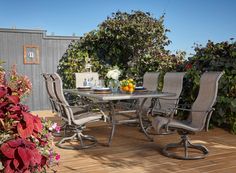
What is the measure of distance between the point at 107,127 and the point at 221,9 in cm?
579

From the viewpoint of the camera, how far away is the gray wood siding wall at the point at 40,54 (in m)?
9.08

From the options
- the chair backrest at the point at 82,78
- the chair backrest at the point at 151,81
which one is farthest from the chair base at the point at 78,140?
the chair backrest at the point at 82,78

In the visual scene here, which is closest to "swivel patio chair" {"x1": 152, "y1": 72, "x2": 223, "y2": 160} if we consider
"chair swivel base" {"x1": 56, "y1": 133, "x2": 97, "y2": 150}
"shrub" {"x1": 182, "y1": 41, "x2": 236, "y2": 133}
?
"chair swivel base" {"x1": 56, "y1": 133, "x2": 97, "y2": 150}

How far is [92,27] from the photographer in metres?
9.54

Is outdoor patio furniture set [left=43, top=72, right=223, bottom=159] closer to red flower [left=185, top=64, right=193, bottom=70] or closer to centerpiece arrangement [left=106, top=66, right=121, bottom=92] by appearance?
centerpiece arrangement [left=106, top=66, right=121, bottom=92]

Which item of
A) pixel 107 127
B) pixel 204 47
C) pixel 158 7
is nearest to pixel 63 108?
pixel 107 127

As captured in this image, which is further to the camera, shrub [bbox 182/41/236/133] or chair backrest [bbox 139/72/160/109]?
chair backrest [bbox 139/72/160/109]

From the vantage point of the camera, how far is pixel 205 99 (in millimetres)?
4199

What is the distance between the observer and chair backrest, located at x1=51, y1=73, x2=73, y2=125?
4602mm

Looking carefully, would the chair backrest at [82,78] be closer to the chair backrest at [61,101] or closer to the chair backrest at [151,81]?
the chair backrest at [151,81]

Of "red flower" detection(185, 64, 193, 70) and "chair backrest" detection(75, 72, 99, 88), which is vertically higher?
"red flower" detection(185, 64, 193, 70)

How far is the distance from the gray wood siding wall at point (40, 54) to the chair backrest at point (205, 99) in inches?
244

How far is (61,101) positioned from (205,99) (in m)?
2.12

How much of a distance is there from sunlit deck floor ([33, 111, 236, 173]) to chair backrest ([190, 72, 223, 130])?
51 centimetres
